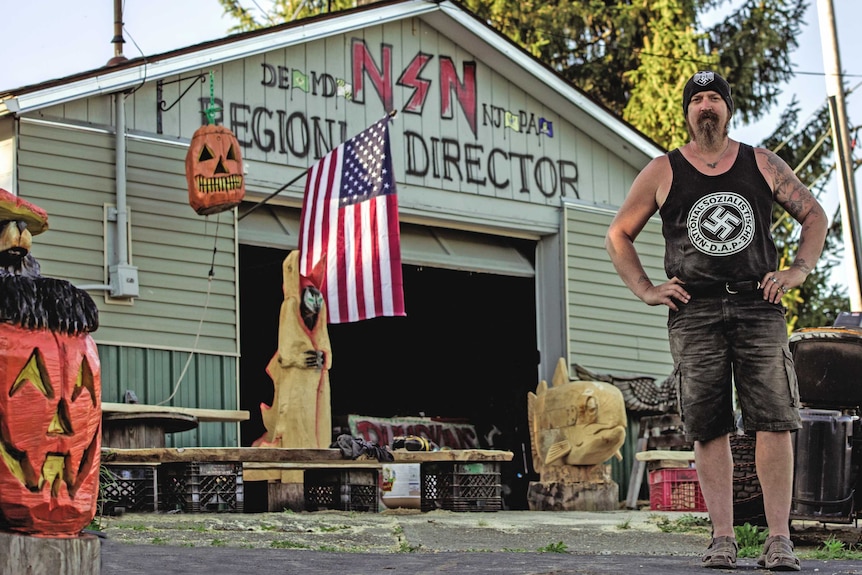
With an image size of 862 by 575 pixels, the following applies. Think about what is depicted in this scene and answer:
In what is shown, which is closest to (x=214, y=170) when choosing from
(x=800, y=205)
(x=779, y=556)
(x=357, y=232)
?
→ (x=357, y=232)

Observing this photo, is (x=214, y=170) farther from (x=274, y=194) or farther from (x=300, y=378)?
(x=300, y=378)

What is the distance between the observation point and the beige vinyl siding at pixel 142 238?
11.8m

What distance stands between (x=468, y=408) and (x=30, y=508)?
15.5 meters

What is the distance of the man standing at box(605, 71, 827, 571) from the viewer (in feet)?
16.6

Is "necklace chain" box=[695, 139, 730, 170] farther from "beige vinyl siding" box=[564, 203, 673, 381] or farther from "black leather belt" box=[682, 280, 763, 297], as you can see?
"beige vinyl siding" box=[564, 203, 673, 381]

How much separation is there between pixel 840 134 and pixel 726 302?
13056 mm

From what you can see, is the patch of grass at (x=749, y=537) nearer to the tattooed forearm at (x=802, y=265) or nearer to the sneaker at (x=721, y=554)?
the sneaker at (x=721, y=554)

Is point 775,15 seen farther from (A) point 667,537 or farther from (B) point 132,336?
(A) point 667,537

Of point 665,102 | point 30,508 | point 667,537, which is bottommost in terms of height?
point 667,537

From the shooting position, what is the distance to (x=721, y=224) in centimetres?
518

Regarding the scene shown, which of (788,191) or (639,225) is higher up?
(788,191)

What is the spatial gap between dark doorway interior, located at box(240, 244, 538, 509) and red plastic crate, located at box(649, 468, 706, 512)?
10.1ft

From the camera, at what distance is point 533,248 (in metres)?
16.0

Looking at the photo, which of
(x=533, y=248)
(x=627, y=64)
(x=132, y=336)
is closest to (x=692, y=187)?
(x=132, y=336)
